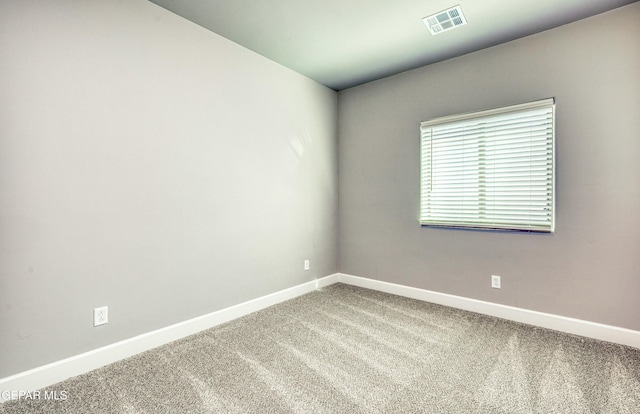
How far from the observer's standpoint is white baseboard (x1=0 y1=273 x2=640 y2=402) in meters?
1.82

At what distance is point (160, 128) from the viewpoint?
2373mm

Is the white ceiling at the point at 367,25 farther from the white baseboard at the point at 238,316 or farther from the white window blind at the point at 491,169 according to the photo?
the white baseboard at the point at 238,316

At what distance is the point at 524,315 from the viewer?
2752 millimetres

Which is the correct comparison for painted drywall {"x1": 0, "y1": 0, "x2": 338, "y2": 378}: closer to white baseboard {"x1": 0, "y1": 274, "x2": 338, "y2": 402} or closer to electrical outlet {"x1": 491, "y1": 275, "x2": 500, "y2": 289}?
white baseboard {"x1": 0, "y1": 274, "x2": 338, "y2": 402}

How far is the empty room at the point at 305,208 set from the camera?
1.79 meters

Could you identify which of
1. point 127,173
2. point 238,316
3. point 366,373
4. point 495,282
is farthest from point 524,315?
point 127,173

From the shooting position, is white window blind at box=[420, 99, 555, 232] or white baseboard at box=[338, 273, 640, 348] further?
white window blind at box=[420, 99, 555, 232]

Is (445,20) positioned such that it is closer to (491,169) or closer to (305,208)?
(491,169)

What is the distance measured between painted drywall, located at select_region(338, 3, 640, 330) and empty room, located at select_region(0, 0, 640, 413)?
0.05 feet

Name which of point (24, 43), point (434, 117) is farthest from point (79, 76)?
point (434, 117)

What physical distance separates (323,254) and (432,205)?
148 centimetres

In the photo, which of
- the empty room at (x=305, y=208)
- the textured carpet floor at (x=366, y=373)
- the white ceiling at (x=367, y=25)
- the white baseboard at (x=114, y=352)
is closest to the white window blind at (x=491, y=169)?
the empty room at (x=305, y=208)

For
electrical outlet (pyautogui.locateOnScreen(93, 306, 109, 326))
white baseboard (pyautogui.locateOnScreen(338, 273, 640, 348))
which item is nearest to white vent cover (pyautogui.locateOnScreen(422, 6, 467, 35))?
white baseboard (pyautogui.locateOnScreen(338, 273, 640, 348))

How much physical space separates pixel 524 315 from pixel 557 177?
126 cm
